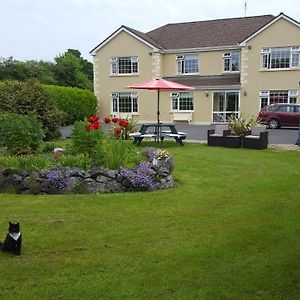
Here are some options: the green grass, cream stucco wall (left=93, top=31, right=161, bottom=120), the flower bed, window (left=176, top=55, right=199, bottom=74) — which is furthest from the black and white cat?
window (left=176, top=55, right=199, bottom=74)

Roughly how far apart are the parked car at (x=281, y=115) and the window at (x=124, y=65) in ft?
40.5

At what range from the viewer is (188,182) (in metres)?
9.66

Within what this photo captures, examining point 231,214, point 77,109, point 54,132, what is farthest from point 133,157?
point 77,109

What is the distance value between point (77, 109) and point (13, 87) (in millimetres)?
13684

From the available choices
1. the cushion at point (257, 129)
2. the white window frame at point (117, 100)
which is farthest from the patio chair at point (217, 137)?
the white window frame at point (117, 100)

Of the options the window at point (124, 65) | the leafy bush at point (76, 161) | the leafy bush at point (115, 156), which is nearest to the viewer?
the leafy bush at point (76, 161)

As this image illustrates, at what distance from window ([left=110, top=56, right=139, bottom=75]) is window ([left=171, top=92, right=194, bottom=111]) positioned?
161 inches

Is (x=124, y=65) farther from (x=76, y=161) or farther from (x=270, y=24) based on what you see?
(x=76, y=161)

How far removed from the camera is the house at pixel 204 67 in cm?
3055

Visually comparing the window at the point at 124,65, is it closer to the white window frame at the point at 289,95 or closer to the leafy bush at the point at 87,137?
the white window frame at the point at 289,95

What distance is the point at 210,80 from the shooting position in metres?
33.2

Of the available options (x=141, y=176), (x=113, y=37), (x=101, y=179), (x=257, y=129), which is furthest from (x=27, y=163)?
(x=113, y=37)

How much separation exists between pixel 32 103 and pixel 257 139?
971 cm

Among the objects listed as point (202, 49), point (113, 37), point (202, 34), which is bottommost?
point (202, 49)
